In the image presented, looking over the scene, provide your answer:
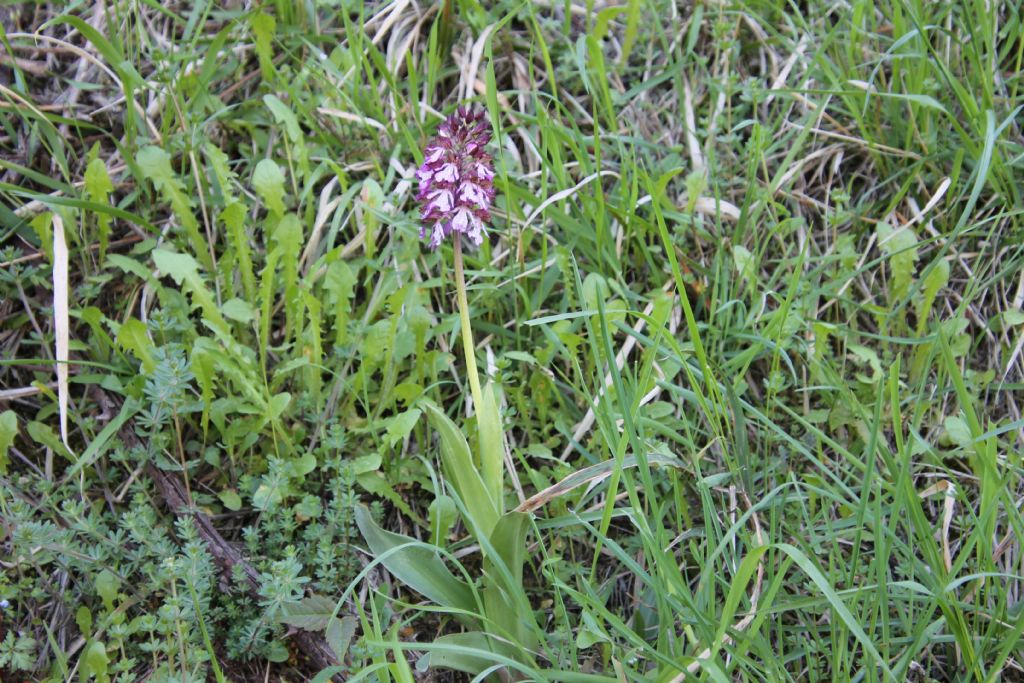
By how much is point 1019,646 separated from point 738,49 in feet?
6.60

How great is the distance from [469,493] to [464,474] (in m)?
0.05

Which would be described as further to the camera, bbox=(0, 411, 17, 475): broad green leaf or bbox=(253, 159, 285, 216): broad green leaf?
bbox=(253, 159, 285, 216): broad green leaf

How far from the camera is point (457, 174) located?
6.12 ft

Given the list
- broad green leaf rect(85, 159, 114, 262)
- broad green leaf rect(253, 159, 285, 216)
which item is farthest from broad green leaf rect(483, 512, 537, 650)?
broad green leaf rect(85, 159, 114, 262)

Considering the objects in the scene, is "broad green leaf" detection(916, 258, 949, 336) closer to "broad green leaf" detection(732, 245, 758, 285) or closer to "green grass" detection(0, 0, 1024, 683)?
"green grass" detection(0, 0, 1024, 683)

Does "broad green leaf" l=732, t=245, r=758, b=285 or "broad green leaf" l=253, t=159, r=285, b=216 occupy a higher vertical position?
"broad green leaf" l=253, t=159, r=285, b=216

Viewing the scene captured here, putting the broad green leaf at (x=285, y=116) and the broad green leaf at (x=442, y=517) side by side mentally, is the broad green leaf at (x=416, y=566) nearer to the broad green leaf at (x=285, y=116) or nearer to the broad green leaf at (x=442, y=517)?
the broad green leaf at (x=442, y=517)

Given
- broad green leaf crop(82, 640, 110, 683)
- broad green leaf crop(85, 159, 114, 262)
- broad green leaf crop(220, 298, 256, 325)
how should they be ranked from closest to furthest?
broad green leaf crop(82, 640, 110, 683)
broad green leaf crop(220, 298, 256, 325)
broad green leaf crop(85, 159, 114, 262)

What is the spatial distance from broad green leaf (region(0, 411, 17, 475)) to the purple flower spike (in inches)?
46.9

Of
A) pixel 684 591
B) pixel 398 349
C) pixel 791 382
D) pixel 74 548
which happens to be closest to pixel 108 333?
pixel 74 548

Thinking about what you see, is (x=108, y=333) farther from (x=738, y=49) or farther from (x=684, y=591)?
(x=738, y=49)

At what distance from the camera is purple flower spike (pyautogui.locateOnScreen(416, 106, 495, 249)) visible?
1.87 m

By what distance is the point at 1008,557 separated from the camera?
86.3 inches

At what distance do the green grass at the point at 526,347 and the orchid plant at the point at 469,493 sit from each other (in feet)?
0.05
